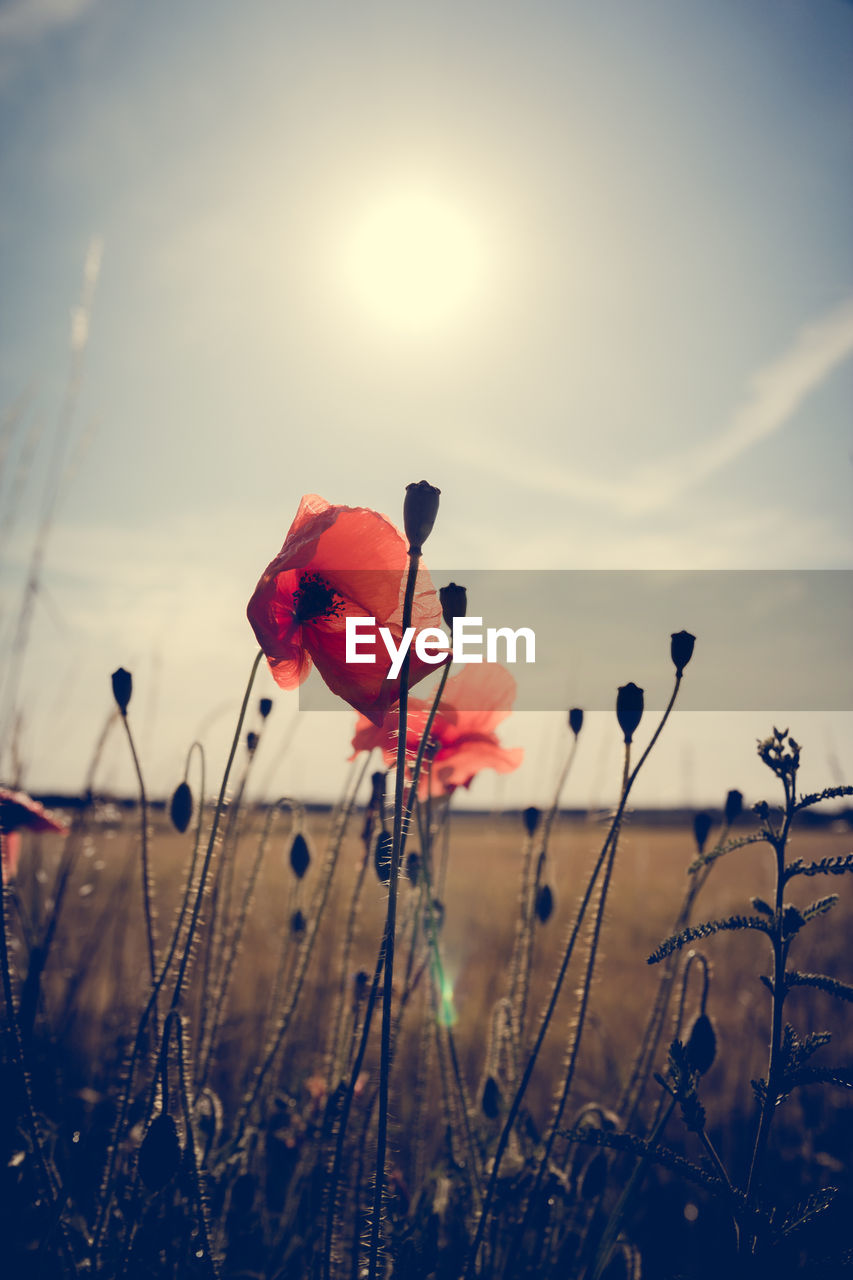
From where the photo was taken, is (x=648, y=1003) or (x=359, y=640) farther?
(x=648, y=1003)

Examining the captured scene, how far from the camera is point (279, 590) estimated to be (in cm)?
129

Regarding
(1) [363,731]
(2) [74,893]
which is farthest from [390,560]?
(2) [74,893]

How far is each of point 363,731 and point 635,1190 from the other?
2.76 feet

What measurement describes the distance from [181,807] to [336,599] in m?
0.44

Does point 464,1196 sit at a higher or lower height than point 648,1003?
higher

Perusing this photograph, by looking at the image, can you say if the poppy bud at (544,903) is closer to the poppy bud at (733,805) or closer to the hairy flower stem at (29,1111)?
the poppy bud at (733,805)

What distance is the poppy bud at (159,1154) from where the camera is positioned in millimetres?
991

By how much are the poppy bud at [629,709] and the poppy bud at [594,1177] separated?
0.83 metres

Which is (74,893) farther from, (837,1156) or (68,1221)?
(837,1156)

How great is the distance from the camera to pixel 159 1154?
101 centimetres

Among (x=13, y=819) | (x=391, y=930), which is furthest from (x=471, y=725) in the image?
(x=391, y=930)

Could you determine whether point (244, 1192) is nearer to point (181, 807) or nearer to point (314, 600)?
point (181, 807)

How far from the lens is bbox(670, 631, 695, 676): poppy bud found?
41.9 inches

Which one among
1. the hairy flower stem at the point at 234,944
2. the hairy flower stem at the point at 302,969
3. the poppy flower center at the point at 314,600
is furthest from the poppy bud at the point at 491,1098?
the poppy flower center at the point at 314,600
